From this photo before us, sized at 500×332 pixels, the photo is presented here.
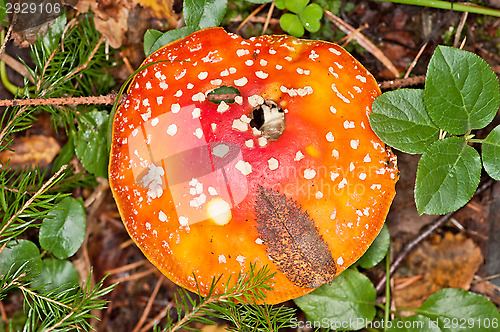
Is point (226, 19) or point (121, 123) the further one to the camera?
point (226, 19)

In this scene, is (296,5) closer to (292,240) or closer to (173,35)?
(173,35)

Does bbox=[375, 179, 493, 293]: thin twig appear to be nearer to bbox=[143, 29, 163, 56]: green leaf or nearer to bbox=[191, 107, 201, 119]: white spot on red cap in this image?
bbox=[191, 107, 201, 119]: white spot on red cap

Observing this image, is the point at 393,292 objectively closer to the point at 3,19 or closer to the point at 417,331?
the point at 417,331

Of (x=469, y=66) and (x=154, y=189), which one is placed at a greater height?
(x=469, y=66)

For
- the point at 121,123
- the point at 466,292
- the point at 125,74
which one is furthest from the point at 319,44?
the point at 466,292

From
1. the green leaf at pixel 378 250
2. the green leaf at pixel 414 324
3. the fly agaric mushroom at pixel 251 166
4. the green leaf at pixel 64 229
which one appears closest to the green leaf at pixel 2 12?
the fly agaric mushroom at pixel 251 166

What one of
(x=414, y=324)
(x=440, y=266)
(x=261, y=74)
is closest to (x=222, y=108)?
(x=261, y=74)
